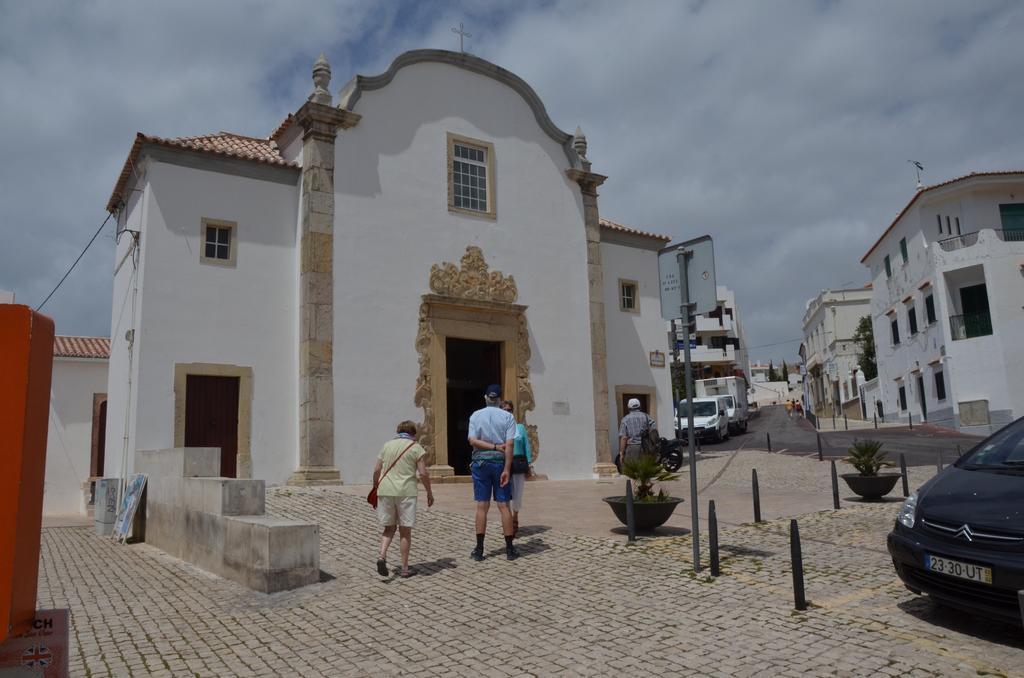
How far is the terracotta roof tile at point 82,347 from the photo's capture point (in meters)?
23.4

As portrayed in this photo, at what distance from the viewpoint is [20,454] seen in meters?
2.62

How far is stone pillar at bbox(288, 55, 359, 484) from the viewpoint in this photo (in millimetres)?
14984

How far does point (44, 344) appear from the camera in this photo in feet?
9.26

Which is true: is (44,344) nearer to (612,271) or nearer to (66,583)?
(66,583)

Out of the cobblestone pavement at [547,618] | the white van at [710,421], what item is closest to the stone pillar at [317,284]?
the cobblestone pavement at [547,618]

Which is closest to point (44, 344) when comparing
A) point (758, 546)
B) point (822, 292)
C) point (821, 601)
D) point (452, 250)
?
point (821, 601)

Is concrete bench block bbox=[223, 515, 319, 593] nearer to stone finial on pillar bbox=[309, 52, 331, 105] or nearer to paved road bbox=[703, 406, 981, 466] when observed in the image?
stone finial on pillar bbox=[309, 52, 331, 105]

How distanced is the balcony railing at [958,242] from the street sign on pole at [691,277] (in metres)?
27.9

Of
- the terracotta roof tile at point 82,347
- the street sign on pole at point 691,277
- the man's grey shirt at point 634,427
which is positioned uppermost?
the terracotta roof tile at point 82,347

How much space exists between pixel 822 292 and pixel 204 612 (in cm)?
5848

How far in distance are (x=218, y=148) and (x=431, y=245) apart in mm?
4809

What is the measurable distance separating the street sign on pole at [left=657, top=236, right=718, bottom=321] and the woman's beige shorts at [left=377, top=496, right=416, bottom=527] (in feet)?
10.6

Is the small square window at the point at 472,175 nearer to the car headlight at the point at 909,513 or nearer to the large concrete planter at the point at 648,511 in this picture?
the large concrete planter at the point at 648,511

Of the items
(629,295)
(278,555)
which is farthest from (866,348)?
(278,555)
